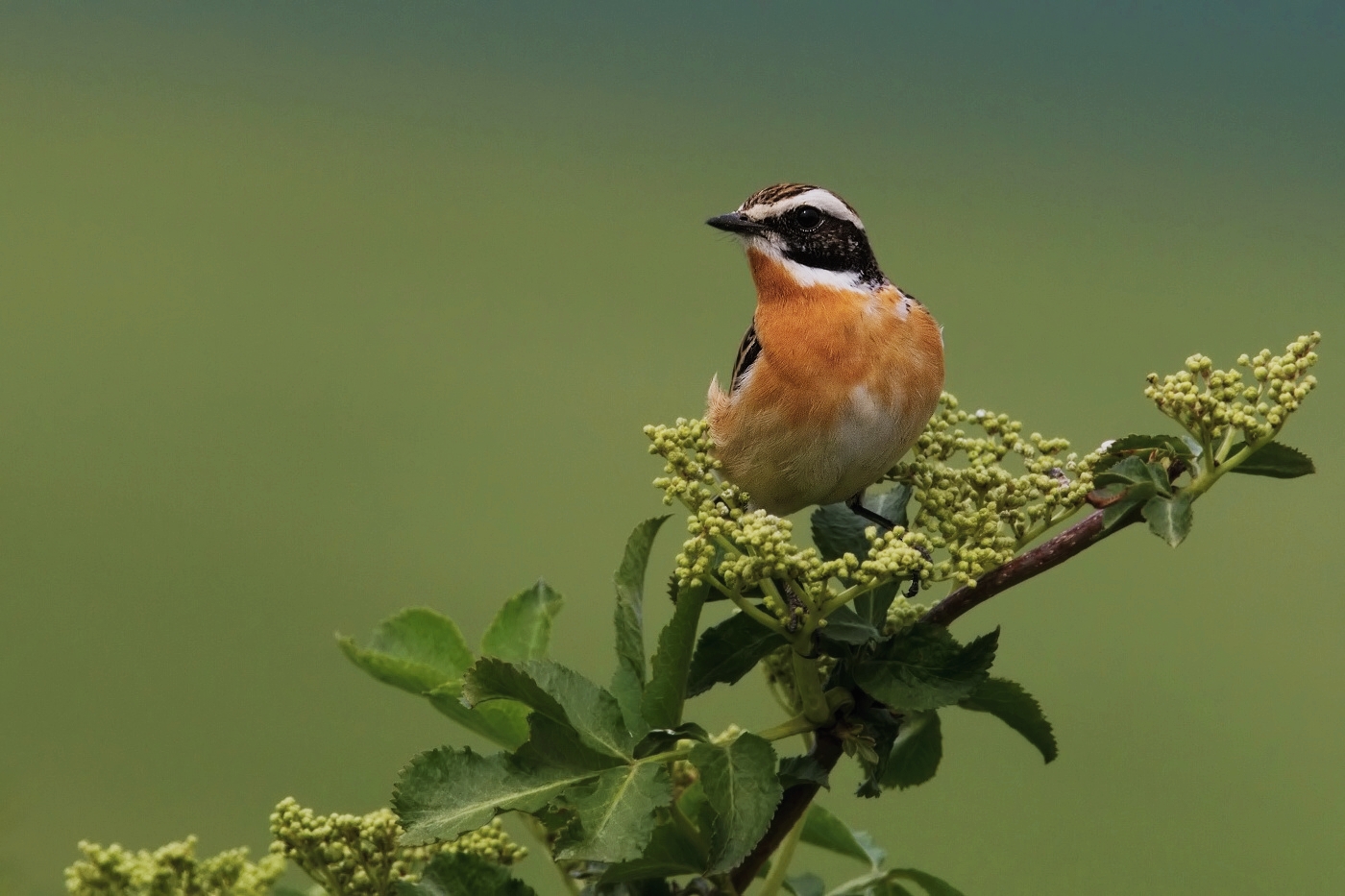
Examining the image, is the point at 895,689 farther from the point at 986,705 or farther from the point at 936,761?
the point at 936,761

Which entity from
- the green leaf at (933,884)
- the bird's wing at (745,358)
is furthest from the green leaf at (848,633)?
the bird's wing at (745,358)

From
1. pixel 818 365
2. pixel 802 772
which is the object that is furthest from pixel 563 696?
pixel 818 365

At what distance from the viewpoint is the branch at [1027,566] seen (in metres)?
1.73

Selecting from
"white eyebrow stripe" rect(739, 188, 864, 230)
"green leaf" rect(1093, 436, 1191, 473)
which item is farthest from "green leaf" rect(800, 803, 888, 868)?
"white eyebrow stripe" rect(739, 188, 864, 230)

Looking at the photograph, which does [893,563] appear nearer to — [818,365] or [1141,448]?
[1141,448]

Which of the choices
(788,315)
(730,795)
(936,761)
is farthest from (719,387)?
(730,795)

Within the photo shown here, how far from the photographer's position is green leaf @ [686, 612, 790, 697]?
181 cm

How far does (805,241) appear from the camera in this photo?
9.98ft

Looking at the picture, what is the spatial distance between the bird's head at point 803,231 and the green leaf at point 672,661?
142 centimetres

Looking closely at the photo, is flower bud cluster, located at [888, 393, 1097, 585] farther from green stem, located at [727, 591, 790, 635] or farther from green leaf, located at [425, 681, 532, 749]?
green leaf, located at [425, 681, 532, 749]

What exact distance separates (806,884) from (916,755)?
0.25 m

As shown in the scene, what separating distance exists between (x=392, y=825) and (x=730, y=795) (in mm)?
493

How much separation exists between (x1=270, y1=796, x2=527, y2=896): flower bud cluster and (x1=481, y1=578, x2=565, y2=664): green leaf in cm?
29

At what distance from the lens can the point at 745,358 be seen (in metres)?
2.89
